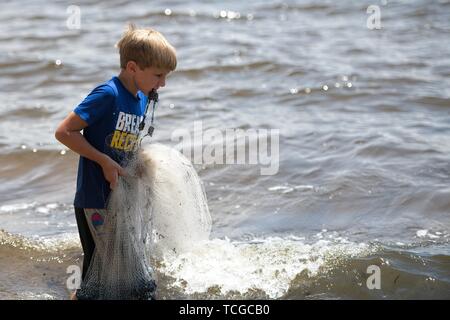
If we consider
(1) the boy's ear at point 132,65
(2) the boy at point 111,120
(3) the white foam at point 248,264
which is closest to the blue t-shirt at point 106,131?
(2) the boy at point 111,120

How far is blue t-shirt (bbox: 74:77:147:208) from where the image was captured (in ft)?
12.9

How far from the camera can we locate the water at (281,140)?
4879 mm

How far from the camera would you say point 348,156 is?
23.4 ft

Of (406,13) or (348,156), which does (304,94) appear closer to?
(348,156)

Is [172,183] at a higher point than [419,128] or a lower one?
higher

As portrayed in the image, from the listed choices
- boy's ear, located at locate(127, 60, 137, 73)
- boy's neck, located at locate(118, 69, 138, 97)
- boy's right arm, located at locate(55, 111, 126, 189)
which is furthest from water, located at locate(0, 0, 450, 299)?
boy's ear, located at locate(127, 60, 137, 73)

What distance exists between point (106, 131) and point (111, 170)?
0.68 feet

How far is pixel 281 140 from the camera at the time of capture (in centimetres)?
761

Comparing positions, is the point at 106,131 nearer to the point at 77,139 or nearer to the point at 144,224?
the point at 77,139

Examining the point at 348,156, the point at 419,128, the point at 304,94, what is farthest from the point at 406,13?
the point at 348,156

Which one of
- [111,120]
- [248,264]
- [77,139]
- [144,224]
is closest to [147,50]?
[111,120]

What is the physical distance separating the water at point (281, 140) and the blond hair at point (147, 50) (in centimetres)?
139
